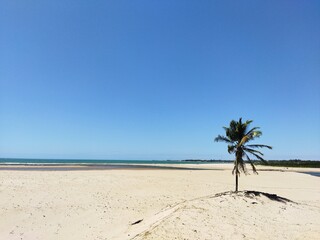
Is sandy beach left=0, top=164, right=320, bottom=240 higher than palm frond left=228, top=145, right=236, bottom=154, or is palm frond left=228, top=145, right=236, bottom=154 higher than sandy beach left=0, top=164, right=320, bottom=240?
palm frond left=228, top=145, right=236, bottom=154

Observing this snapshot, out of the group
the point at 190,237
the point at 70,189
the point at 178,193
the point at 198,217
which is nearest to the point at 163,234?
the point at 190,237

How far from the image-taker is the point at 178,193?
2305 centimetres

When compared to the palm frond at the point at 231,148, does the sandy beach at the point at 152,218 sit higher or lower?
lower

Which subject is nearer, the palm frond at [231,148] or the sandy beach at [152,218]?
the sandy beach at [152,218]

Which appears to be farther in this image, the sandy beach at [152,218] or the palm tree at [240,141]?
the palm tree at [240,141]

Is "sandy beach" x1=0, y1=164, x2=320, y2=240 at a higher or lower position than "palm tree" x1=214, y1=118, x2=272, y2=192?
lower

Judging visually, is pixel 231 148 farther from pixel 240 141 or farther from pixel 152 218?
pixel 152 218

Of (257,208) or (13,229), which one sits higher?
(257,208)

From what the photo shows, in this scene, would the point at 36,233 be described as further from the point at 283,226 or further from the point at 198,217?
the point at 283,226

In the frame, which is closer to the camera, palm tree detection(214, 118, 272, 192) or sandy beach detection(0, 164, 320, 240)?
sandy beach detection(0, 164, 320, 240)

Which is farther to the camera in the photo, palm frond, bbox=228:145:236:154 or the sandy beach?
palm frond, bbox=228:145:236:154

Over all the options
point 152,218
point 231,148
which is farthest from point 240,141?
point 152,218

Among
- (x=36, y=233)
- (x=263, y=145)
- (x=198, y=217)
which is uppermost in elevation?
(x=263, y=145)

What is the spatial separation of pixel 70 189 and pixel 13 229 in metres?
10.2
